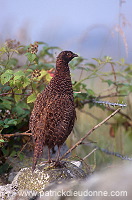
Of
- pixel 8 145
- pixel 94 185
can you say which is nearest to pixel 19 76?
pixel 8 145

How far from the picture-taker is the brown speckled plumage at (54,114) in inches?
116

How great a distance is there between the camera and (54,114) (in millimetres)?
2959

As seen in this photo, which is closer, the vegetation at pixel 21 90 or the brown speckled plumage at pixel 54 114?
the brown speckled plumage at pixel 54 114

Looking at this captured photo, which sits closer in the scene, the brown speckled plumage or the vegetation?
the brown speckled plumage

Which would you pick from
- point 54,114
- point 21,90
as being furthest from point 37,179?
point 21,90

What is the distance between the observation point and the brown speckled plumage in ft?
9.64

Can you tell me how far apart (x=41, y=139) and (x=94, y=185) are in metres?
0.73

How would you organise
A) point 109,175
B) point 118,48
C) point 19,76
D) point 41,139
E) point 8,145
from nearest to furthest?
point 109,175 → point 41,139 → point 19,76 → point 8,145 → point 118,48

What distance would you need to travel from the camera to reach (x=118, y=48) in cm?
482

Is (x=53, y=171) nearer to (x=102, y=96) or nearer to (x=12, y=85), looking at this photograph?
(x=12, y=85)

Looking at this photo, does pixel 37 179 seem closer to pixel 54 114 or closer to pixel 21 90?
pixel 54 114

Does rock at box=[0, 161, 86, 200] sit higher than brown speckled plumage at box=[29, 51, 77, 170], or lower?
lower

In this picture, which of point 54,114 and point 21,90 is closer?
point 54,114

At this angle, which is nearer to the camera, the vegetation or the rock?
the rock
